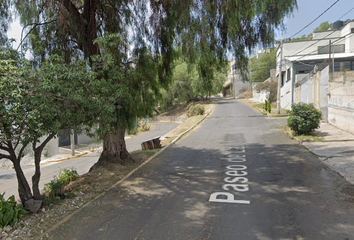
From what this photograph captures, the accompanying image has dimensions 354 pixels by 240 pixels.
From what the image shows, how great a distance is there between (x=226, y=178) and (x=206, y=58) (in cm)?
362

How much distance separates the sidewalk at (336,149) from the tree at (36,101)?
702cm

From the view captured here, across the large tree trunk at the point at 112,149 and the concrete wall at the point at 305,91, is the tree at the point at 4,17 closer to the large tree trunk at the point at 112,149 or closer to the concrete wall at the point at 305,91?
the large tree trunk at the point at 112,149

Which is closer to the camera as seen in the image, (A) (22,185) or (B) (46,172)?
(A) (22,185)

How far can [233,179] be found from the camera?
770 cm

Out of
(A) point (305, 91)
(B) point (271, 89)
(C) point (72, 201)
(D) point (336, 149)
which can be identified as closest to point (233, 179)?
(C) point (72, 201)

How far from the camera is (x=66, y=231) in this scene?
5090 millimetres

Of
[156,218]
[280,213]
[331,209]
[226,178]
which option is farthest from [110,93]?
[331,209]

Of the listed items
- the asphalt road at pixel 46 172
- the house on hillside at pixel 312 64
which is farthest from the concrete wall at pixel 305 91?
the asphalt road at pixel 46 172

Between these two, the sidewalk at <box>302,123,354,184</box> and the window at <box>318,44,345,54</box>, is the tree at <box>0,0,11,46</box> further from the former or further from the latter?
the window at <box>318,44,345,54</box>

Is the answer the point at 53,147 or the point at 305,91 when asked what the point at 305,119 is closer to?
the point at 305,91

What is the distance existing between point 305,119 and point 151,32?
28.7ft

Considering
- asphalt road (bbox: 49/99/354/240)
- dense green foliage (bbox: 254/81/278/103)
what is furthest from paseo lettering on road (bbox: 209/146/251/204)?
dense green foliage (bbox: 254/81/278/103)

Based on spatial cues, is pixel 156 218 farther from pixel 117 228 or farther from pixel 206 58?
pixel 206 58

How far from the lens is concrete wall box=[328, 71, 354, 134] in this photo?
12609 millimetres
